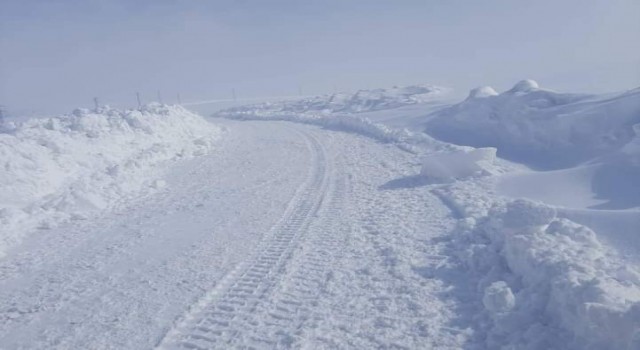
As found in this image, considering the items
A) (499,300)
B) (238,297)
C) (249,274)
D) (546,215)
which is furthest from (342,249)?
(546,215)

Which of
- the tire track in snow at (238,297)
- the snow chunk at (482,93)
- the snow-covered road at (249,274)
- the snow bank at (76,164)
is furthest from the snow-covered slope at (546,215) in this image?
the snow bank at (76,164)

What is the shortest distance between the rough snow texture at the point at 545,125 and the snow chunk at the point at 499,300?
324 inches

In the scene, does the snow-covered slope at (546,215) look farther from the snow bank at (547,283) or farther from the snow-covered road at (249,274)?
the snow-covered road at (249,274)

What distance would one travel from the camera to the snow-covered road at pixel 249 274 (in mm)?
4719

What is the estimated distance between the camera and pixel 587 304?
3998 mm

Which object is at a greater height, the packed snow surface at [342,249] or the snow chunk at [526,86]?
the snow chunk at [526,86]

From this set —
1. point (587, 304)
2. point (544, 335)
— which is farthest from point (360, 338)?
point (587, 304)

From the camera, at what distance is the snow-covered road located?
4.72 meters

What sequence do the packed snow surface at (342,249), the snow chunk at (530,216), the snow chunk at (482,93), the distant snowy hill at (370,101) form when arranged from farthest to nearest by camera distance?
the distant snowy hill at (370,101) < the snow chunk at (482,93) < the snow chunk at (530,216) < the packed snow surface at (342,249)

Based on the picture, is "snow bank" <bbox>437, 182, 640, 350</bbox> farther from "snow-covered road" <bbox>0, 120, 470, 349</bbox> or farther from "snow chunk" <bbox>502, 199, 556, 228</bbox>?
"snow-covered road" <bbox>0, 120, 470, 349</bbox>

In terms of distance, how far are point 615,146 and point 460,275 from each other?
327 inches

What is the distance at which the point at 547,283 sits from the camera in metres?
4.78

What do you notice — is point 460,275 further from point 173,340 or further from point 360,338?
point 173,340

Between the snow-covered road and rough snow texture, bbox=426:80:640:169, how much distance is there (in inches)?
195
